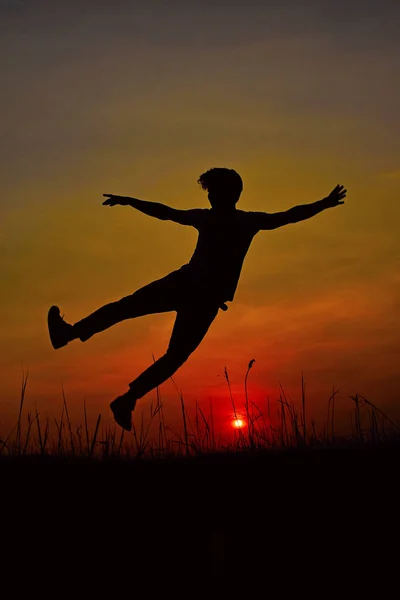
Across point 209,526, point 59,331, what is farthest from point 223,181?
point 209,526

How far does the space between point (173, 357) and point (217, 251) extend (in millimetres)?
975

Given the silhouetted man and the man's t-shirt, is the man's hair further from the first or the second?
the man's t-shirt

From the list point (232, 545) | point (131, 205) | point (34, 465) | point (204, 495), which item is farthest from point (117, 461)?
point (131, 205)

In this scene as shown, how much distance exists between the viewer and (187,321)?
6.73 meters

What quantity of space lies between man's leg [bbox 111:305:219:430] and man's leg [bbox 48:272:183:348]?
18 centimetres

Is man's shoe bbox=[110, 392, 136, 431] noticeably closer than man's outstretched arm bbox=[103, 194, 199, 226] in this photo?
No

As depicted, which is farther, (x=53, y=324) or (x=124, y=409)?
(x=53, y=324)

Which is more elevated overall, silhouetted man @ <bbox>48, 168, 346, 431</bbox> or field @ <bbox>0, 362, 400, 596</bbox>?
silhouetted man @ <bbox>48, 168, 346, 431</bbox>

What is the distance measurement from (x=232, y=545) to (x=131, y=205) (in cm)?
307

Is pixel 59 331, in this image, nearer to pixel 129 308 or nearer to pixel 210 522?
pixel 129 308

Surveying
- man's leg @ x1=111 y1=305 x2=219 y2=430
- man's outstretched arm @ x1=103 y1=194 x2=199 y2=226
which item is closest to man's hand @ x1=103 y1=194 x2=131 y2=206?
man's outstretched arm @ x1=103 y1=194 x2=199 y2=226

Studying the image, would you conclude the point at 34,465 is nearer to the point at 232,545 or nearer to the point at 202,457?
the point at 202,457

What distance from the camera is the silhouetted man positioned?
6594 millimetres

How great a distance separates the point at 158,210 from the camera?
6551 mm
